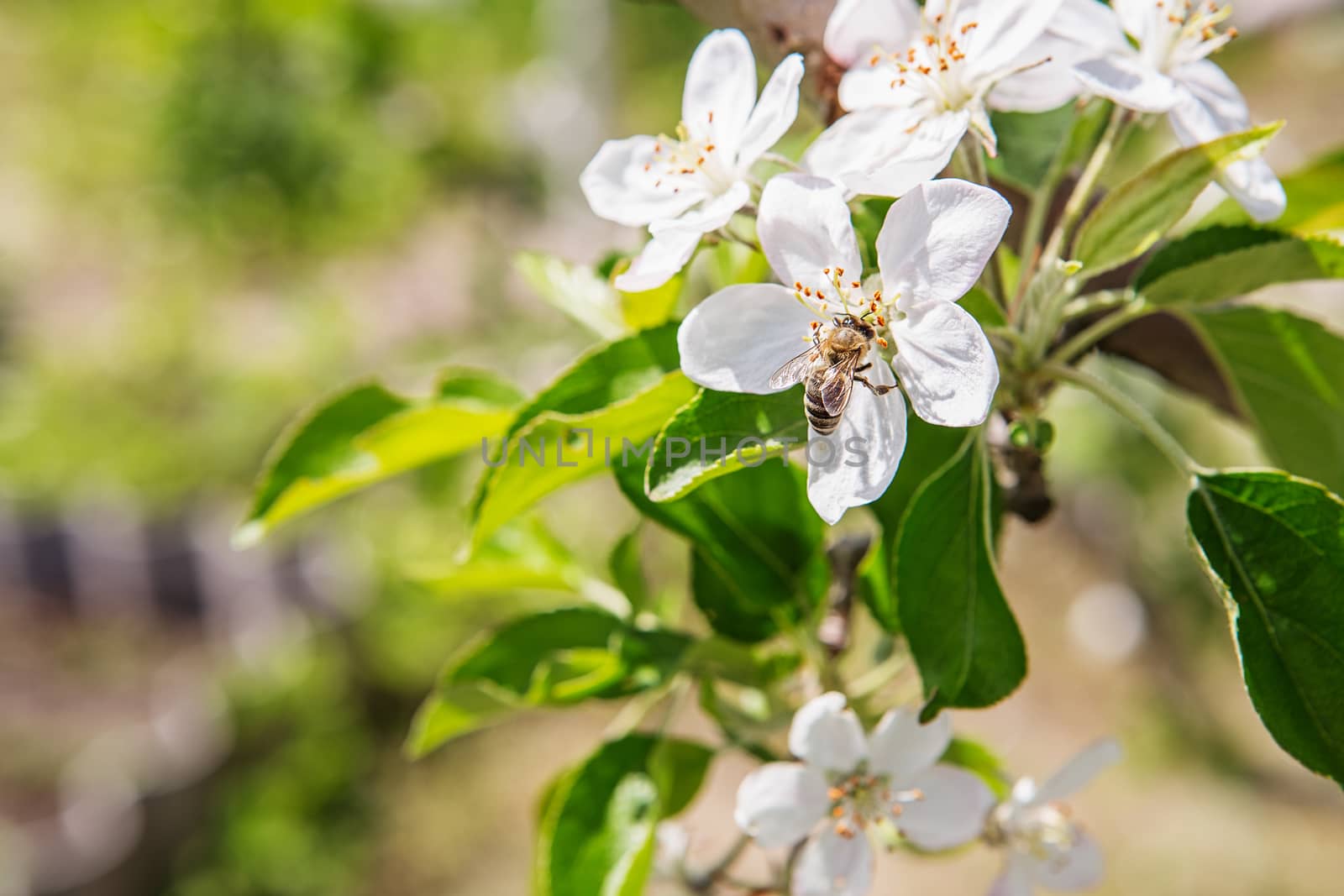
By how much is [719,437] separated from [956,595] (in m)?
0.16

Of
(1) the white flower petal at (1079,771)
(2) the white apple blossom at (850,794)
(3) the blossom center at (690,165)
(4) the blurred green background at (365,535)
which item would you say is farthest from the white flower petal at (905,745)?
(4) the blurred green background at (365,535)

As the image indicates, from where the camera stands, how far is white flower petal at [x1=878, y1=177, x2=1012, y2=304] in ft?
1.54

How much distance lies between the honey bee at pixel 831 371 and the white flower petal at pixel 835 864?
26 cm

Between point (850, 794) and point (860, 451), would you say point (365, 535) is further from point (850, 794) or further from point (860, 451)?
point (860, 451)

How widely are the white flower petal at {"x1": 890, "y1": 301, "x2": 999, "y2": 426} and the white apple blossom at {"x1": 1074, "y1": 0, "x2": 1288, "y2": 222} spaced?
148 millimetres

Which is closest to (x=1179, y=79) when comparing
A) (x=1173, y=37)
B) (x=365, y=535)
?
(x=1173, y=37)

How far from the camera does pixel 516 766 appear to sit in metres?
3.49

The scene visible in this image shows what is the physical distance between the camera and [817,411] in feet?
1.66

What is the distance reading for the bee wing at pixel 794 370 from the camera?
1.72ft

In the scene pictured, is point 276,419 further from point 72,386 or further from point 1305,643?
point 1305,643

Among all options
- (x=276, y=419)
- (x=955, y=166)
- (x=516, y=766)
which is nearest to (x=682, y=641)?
(x=955, y=166)

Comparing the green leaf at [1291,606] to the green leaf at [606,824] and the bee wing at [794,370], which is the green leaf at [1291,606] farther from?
the green leaf at [606,824]

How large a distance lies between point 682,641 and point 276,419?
4.07 metres

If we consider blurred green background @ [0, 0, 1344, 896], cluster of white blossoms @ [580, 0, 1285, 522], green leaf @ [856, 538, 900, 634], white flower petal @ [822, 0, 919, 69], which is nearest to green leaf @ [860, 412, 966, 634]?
green leaf @ [856, 538, 900, 634]
